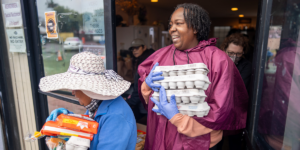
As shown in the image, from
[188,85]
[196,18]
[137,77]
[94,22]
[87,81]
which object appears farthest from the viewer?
[137,77]

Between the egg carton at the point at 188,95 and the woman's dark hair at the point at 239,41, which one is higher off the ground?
the woman's dark hair at the point at 239,41

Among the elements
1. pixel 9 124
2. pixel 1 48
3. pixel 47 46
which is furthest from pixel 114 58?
pixel 9 124

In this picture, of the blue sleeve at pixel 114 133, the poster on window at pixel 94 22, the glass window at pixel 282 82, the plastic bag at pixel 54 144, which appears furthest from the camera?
the poster on window at pixel 94 22

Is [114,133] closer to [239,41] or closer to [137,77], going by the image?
[137,77]

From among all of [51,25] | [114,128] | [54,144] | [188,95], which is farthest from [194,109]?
[51,25]

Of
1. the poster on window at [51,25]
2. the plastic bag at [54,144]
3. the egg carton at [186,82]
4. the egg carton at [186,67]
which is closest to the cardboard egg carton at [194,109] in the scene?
the egg carton at [186,82]

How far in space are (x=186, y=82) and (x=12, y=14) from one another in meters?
2.43

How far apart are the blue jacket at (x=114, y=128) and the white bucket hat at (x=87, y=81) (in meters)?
0.08

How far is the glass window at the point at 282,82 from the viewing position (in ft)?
3.31

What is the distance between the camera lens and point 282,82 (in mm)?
1151

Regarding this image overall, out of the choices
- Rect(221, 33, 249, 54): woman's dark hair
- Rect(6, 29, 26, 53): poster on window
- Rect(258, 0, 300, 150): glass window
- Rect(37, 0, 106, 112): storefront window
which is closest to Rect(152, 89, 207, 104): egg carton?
Rect(258, 0, 300, 150): glass window

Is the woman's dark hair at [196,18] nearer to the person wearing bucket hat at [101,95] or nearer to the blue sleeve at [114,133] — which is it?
the person wearing bucket hat at [101,95]

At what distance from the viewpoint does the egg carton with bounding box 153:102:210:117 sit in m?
1.10

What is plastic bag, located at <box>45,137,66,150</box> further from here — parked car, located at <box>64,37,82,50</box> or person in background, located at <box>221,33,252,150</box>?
person in background, located at <box>221,33,252,150</box>
